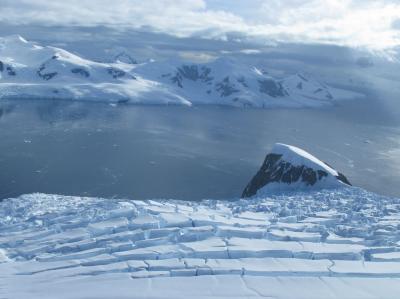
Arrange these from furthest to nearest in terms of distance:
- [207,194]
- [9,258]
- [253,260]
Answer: [207,194] < [9,258] < [253,260]

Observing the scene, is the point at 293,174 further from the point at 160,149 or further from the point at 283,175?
the point at 160,149

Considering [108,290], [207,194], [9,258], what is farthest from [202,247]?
[207,194]

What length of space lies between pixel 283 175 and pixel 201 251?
2787cm

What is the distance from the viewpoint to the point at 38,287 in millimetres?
26391

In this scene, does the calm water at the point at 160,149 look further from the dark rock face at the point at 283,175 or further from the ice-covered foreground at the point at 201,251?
the ice-covered foreground at the point at 201,251

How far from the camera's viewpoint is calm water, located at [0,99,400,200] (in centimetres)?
7056

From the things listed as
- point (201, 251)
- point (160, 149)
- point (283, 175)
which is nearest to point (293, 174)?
point (283, 175)

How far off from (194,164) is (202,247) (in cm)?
5726

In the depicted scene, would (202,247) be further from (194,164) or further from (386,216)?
(194,164)

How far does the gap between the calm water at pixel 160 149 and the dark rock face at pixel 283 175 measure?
9.91 meters

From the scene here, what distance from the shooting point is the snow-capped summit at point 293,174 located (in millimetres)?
53062

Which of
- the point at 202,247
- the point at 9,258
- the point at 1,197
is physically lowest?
the point at 1,197

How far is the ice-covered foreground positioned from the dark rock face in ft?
33.3

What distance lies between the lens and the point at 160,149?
3979 inches
